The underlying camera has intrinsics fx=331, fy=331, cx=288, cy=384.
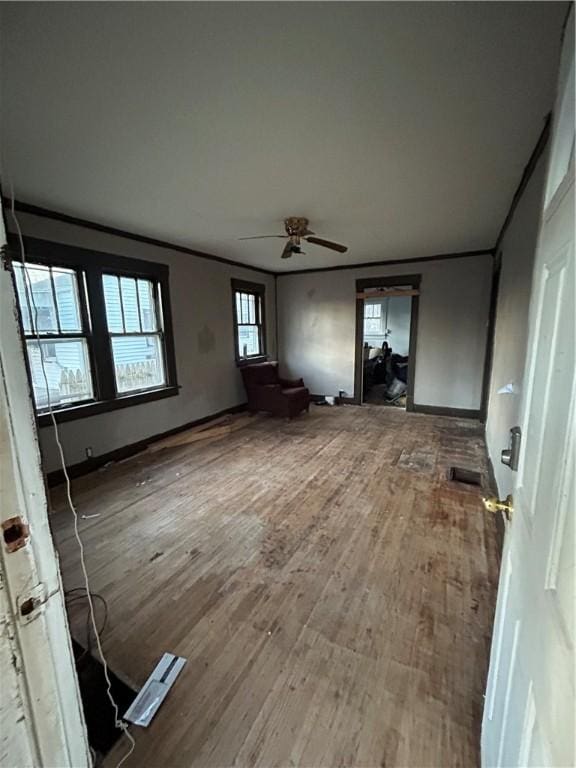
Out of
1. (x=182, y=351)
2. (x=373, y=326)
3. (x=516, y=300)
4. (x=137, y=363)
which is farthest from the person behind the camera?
(x=373, y=326)

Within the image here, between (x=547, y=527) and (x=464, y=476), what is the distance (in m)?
2.98

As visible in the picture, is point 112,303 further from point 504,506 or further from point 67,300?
point 504,506

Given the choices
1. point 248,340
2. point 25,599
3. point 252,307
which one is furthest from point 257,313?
point 25,599

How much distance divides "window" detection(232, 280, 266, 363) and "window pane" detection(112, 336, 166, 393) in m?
1.59

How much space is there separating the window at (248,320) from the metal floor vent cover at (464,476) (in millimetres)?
3674

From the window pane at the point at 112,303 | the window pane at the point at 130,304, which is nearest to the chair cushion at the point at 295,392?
the window pane at the point at 130,304

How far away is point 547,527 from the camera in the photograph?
0.63m

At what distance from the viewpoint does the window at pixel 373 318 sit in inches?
339

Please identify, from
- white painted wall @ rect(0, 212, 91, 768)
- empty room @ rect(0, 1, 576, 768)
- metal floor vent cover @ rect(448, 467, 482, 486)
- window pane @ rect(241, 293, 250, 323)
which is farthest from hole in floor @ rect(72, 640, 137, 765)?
Result: window pane @ rect(241, 293, 250, 323)

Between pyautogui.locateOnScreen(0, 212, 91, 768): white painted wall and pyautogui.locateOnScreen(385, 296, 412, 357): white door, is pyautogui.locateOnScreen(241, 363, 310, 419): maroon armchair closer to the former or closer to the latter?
pyautogui.locateOnScreen(385, 296, 412, 357): white door

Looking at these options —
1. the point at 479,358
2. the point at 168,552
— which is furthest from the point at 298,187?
the point at 479,358

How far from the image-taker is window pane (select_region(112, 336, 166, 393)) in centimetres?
380

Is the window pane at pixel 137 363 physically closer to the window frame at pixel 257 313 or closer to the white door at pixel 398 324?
the window frame at pixel 257 313

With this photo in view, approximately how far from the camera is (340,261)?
543 cm
